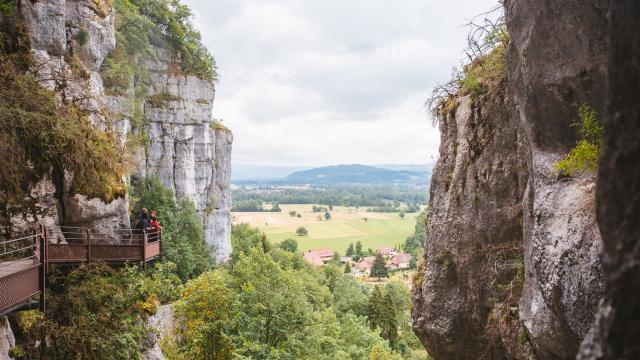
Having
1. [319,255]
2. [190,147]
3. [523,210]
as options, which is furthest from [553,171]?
[319,255]

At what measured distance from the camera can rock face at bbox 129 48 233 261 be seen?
113ft

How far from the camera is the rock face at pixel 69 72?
1310cm

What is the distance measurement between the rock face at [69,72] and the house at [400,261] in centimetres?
9601

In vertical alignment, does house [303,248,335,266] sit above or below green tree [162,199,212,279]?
below

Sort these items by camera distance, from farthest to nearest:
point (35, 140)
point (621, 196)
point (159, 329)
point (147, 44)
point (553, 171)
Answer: point (147, 44), point (159, 329), point (35, 140), point (553, 171), point (621, 196)

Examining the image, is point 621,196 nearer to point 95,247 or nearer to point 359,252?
point 95,247

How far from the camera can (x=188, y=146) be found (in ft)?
119

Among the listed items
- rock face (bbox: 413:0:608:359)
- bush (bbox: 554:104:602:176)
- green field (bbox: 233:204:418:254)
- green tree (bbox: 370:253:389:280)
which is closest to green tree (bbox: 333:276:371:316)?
rock face (bbox: 413:0:608:359)

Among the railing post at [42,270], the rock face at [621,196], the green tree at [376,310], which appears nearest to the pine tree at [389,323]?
the green tree at [376,310]

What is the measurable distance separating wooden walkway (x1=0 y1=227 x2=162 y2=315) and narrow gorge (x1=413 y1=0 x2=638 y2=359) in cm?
841

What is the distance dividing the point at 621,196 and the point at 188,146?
119ft

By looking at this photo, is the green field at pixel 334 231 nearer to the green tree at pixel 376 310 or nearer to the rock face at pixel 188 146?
the green tree at pixel 376 310

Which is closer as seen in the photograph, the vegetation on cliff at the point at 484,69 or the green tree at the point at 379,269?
the vegetation on cliff at the point at 484,69

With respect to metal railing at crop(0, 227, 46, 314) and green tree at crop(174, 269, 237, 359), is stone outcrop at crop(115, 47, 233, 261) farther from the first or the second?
metal railing at crop(0, 227, 46, 314)
